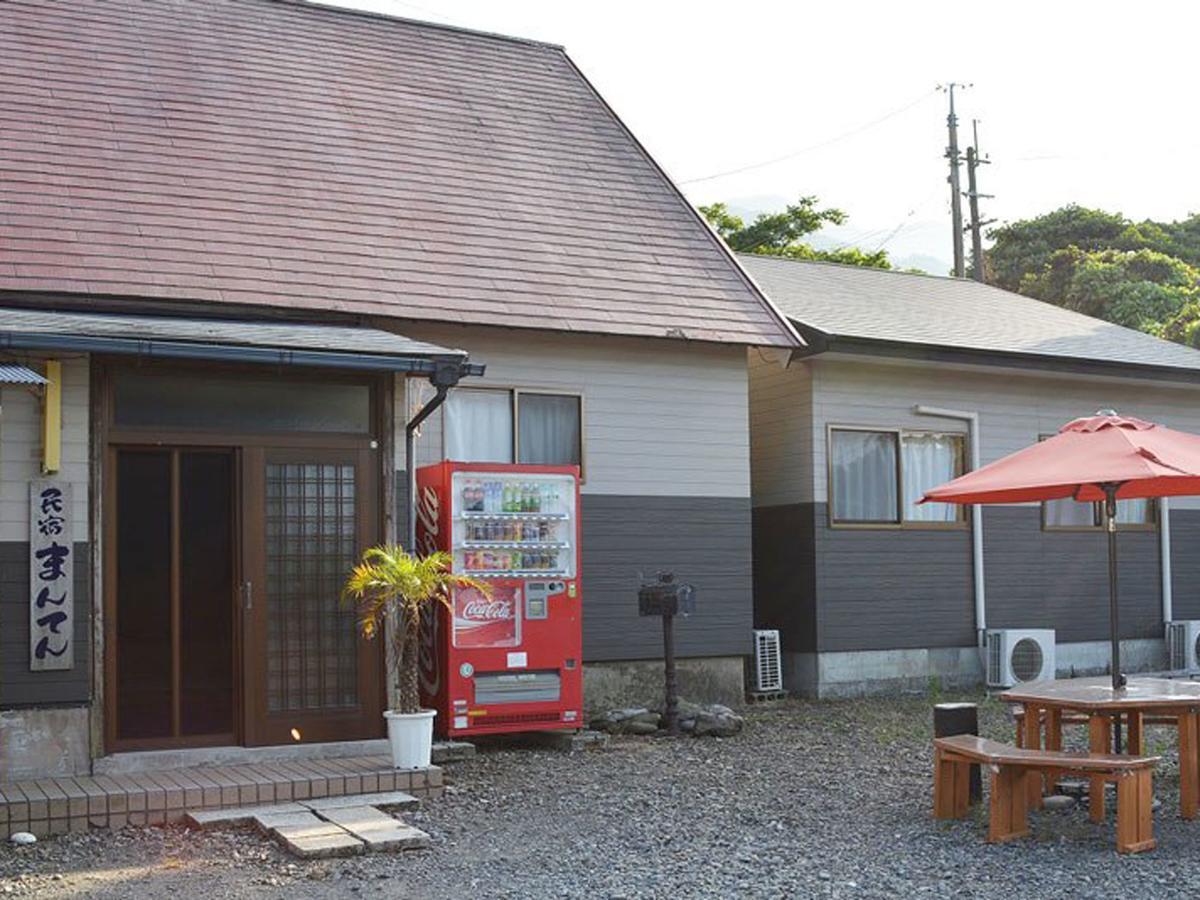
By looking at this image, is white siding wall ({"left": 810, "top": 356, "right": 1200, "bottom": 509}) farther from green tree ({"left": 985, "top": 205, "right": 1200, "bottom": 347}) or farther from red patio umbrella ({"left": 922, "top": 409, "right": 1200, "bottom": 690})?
green tree ({"left": 985, "top": 205, "right": 1200, "bottom": 347})

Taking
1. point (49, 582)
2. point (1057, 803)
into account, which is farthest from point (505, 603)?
point (1057, 803)

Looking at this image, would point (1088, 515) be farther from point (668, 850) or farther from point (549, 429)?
point (668, 850)

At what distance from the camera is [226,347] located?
8.20 metres

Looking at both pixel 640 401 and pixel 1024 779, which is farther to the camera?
pixel 640 401

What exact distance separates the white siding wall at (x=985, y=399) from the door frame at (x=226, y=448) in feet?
15.5

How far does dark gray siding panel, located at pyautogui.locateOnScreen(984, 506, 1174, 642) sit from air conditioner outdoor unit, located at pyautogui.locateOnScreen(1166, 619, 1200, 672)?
0.83 ft

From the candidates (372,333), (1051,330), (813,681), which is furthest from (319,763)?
(1051,330)

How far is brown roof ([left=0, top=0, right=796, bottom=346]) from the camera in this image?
9.77m

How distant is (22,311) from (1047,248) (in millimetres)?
33303

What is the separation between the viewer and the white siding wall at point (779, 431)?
1291cm

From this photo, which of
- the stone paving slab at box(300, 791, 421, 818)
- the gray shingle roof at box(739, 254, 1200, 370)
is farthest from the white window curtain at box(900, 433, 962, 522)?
the stone paving slab at box(300, 791, 421, 818)

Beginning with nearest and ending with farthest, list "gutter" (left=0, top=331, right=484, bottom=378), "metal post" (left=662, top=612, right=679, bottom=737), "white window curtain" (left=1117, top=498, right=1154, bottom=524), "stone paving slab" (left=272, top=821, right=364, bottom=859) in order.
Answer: "stone paving slab" (left=272, top=821, right=364, bottom=859) < "gutter" (left=0, top=331, right=484, bottom=378) < "metal post" (left=662, top=612, right=679, bottom=737) < "white window curtain" (left=1117, top=498, right=1154, bottom=524)

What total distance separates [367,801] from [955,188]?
2382 centimetres

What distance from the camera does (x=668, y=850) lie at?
6855 mm
